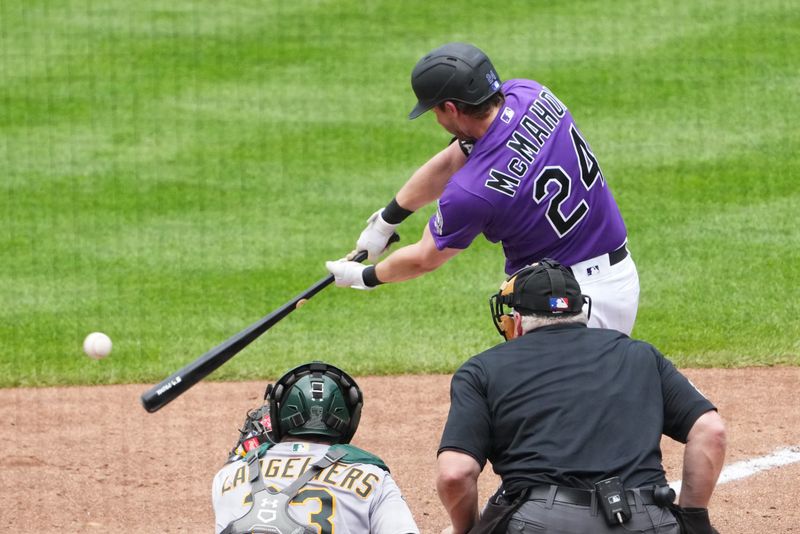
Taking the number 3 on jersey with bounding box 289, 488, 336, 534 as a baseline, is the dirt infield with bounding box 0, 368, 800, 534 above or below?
below

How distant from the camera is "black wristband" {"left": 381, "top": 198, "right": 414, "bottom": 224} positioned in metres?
5.95

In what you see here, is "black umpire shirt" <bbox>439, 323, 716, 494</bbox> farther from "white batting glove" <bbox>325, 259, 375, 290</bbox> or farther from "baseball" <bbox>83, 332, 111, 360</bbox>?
"baseball" <bbox>83, 332, 111, 360</bbox>

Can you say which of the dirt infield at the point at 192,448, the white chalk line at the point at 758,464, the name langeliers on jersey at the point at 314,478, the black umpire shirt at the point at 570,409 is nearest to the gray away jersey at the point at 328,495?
the name langeliers on jersey at the point at 314,478

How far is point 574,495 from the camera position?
389 cm

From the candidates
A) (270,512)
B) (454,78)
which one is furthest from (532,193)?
(270,512)

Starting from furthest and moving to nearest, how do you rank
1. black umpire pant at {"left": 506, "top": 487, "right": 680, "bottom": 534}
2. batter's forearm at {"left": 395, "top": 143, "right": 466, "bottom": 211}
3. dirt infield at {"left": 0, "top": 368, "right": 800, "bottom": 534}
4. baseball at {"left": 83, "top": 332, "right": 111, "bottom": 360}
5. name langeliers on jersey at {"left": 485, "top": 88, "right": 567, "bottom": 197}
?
baseball at {"left": 83, "top": 332, "right": 111, "bottom": 360}
dirt infield at {"left": 0, "top": 368, "right": 800, "bottom": 534}
batter's forearm at {"left": 395, "top": 143, "right": 466, "bottom": 211}
name langeliers on jersey at {"left": 485, "top": 88, "right": 567, "bottom": 197}
black umpire pant at {"left": 506, "top": 487, "right": 680, "bottom": 534}

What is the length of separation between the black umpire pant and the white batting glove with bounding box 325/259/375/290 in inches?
75.9

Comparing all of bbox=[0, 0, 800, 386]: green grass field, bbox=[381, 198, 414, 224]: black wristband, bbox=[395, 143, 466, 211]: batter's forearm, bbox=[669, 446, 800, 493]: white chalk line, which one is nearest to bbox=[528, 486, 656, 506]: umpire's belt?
bbox=[395, 143, 466, 211]: batter's forearm

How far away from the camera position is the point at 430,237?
526 centimetres

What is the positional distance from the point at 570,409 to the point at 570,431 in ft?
0.23

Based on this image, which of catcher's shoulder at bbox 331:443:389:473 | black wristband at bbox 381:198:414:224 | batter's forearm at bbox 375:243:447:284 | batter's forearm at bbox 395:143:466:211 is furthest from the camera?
black wristband at bbox 381:198:414:224

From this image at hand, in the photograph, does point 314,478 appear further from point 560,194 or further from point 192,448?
point 192,448

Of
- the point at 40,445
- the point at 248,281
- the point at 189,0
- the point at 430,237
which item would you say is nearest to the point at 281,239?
the point at 248,281

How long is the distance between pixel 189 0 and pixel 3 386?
831cm
